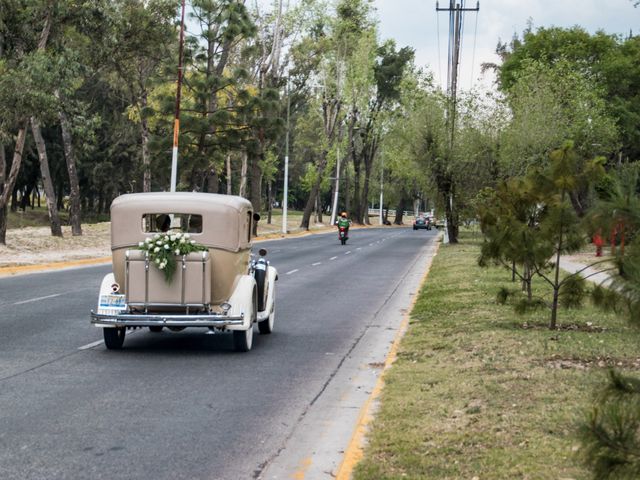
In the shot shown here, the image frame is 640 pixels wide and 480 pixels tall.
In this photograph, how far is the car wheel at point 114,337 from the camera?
41.0 ft

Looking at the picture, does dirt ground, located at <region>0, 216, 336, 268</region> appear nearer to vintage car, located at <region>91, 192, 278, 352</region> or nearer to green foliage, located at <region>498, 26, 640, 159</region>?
vintage car, located at <region>91, 192, 278, 352</region>

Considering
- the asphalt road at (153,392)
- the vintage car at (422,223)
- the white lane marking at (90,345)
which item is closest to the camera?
the asphalt road at (153,392)

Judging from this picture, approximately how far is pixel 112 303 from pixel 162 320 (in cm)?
75

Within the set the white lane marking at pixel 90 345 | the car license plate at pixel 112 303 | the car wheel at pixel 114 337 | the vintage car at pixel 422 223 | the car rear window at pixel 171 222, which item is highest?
the car rear window at pixel 171 222

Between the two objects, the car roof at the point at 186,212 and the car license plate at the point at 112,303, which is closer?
the car license plate at the point at 112,303

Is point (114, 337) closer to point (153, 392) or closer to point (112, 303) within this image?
point (112, 303)

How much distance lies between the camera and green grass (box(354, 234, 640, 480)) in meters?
6.57

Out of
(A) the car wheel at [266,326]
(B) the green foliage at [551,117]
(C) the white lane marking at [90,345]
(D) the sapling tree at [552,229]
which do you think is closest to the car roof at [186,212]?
(C) the white lane marking at [90,345]

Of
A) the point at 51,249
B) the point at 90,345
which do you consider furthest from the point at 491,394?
the point at 51,249

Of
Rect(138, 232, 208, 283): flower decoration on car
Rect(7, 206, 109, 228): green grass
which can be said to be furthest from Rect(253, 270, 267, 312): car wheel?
Rect(7, 206, 109, 228): green grass

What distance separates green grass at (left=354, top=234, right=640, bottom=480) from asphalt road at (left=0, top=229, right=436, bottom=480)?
3.01 feet

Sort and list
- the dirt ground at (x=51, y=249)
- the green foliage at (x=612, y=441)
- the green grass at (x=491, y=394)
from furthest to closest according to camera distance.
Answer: the dirt ground at (x=51, y=249), the green grass at (x=491, y=394), the green foliage at (x=612, y=441)

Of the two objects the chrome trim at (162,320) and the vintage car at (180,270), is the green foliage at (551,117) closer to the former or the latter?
the vintage car at (180,270)

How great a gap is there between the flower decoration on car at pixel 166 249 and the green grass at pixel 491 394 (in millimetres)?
3056
